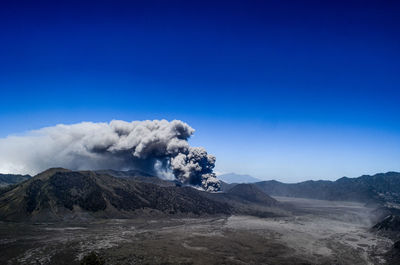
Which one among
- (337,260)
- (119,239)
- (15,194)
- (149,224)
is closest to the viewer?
(337,260)

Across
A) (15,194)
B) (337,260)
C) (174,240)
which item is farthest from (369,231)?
(15,194)

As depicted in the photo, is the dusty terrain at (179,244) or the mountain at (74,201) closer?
the dusty terrain at (179,244)

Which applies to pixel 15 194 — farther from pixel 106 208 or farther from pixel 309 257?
pixel 309 257

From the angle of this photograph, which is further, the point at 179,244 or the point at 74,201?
the point at 74,201

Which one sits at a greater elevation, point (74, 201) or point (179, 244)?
point (74, 201)

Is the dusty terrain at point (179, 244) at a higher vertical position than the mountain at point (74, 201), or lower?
lower
